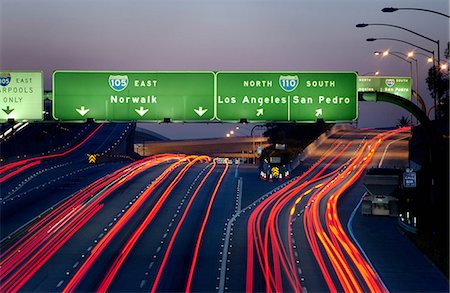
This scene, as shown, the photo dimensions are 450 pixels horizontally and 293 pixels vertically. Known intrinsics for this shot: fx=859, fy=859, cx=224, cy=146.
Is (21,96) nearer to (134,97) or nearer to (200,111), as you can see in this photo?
(134,97)

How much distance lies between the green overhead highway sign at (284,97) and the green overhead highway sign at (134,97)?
0.82 m

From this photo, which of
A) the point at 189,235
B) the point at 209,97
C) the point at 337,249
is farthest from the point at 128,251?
the point at 337,249

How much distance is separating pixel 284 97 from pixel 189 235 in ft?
49.2

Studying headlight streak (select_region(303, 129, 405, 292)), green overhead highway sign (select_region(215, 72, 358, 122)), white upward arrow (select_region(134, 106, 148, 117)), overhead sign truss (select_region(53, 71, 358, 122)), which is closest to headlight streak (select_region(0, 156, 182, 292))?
overhead sign truss (select_region(53, 71, 358, 122))

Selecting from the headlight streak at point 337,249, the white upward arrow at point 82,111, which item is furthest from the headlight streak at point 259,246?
the white upward arrow at point 82,111

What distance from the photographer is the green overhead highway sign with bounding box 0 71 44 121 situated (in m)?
39.2

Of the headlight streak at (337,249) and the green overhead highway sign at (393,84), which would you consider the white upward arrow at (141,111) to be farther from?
the green overhead highway sign at (393,84)

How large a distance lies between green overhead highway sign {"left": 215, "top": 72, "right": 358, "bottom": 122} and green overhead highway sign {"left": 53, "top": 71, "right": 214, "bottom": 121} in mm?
825

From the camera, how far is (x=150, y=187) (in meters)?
78.5

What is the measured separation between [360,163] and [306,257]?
6627 cm

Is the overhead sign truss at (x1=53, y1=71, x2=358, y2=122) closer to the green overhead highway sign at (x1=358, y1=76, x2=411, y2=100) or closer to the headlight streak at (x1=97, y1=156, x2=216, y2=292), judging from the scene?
the headlight streak at (x1=97, y1=156, x2=216, y2=292)

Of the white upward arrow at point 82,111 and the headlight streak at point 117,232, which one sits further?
the white upward arrow at point 82,111

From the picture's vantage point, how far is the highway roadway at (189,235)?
121 feet

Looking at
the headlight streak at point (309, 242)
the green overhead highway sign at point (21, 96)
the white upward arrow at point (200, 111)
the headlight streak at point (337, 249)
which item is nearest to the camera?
the headlight streak at point (337, 249)
